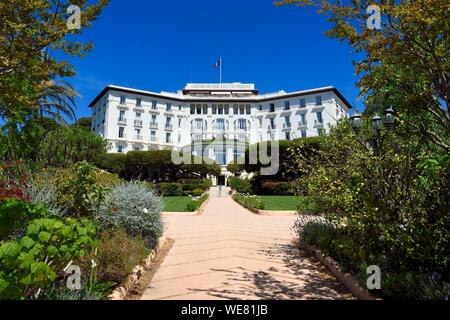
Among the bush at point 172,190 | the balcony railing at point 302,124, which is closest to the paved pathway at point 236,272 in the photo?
the bush at point 172,190

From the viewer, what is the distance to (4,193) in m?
5.05

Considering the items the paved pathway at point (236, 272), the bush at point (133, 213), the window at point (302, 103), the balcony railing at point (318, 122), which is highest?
the window at point (302, 103)

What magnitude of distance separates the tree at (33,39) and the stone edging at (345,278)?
5.60 meters

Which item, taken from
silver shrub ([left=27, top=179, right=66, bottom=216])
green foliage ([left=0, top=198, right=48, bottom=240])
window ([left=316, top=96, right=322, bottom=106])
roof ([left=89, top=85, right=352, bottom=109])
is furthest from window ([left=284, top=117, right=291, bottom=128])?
green foliage ([left=0, top=198, right=48, bottom=240])

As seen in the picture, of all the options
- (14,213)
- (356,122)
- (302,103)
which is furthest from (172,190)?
(302,103)

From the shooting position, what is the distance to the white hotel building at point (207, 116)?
56.3 m

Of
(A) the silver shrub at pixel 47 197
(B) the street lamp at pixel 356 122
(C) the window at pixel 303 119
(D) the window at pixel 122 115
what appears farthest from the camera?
(C) the window at pixel 303 119

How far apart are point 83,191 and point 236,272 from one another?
3346mm

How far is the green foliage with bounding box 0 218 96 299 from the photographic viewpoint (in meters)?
2.36

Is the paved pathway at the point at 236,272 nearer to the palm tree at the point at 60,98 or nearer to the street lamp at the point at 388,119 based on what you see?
the street lamp at the point at 388,119

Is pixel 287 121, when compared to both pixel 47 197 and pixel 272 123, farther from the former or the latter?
pixel 47 197

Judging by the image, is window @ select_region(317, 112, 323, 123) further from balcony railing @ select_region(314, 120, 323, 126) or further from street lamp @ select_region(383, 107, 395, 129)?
street lamp @ select_region(383, 107, 395, 129)

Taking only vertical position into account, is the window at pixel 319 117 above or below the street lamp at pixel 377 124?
above

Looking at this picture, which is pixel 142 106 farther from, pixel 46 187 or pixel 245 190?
pixel 46 187
